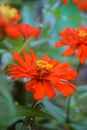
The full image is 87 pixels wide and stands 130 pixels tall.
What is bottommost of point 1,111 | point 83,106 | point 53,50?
point 1,111

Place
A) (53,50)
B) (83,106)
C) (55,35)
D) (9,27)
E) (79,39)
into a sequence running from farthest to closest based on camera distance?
(55,35) < (53,50) < (83,106) < (79,39) < (9,27)

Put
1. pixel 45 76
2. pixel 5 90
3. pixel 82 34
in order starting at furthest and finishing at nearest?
pixel 82 34 < pixel 45 76 < pixel 5 90

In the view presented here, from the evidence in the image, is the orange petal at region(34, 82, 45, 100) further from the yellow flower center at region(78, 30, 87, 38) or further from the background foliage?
the yellow flower center at region(78, 30, 87, 38)

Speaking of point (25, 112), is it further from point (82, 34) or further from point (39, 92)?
point (82, 34)

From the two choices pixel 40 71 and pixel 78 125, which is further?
pixel 78 125

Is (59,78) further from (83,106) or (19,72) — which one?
(83,106)

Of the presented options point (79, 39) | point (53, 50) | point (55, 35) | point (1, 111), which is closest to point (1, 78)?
point (1, 111)

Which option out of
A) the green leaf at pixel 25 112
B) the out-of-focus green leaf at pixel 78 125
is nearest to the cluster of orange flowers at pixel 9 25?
the green leaf at pixel 25 112

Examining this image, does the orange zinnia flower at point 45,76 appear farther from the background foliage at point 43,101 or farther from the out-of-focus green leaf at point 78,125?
the out-of-focus green leaf at point 78,125

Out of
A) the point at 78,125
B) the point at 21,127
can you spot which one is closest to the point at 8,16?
the point at 21,127
